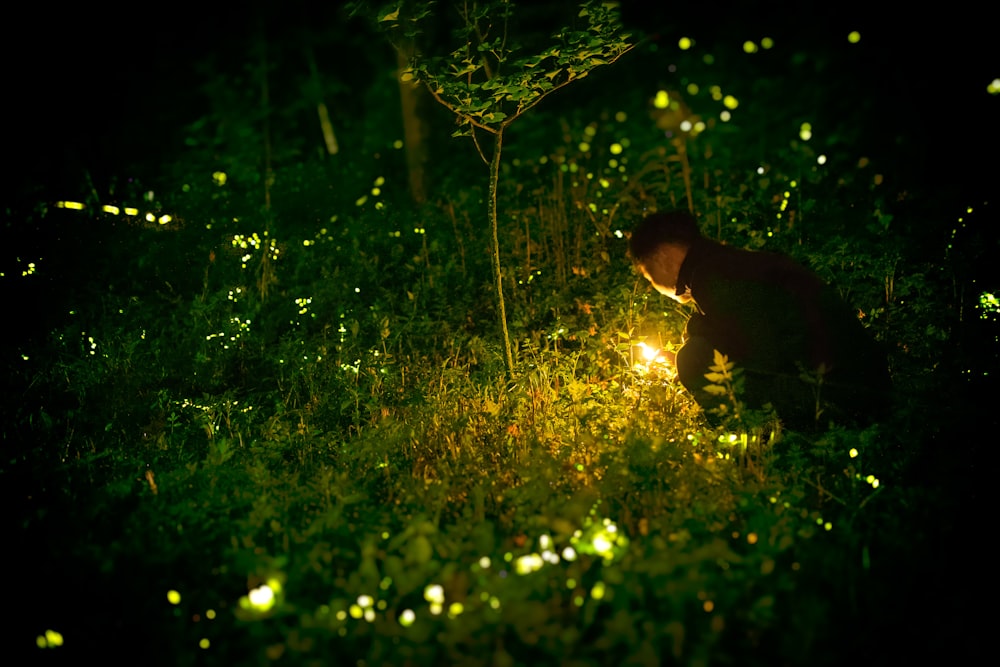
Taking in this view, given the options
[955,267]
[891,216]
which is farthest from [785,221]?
[955,267]

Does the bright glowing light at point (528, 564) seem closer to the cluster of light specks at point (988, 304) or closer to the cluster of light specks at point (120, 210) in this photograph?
the cluster of light specks at point (988, 304)

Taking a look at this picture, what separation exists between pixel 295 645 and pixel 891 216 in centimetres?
529

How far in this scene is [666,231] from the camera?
12.7 feet

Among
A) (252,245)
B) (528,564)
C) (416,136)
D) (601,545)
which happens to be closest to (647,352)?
(601,545)

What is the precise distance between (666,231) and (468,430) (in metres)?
1.60

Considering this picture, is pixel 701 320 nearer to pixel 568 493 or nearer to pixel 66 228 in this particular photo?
pixel 568 493

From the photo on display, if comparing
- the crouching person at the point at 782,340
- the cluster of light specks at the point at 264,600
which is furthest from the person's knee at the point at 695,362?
the cluster of light specks at the point at 264,600

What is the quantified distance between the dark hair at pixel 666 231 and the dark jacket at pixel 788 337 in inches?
7.6

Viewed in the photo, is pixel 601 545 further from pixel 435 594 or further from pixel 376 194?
pixel 376 194

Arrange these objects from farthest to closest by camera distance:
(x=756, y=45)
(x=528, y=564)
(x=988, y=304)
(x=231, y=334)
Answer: (x=756, y=45), (x=231, y=334), (x=988, y=304), (x=528, y=564)

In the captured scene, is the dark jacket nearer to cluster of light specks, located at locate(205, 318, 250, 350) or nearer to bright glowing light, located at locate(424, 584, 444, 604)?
bright glowing light, located at locate(424, 584, 444, 604)

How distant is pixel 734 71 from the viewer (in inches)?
393

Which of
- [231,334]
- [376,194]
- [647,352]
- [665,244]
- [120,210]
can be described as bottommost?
[376,194]

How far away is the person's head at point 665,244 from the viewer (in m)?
3.87
